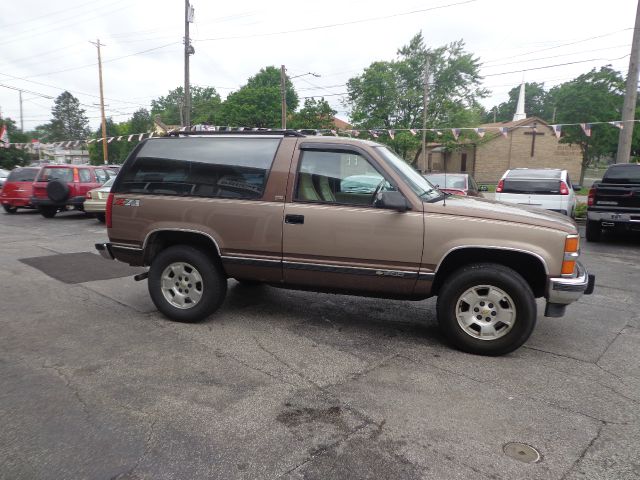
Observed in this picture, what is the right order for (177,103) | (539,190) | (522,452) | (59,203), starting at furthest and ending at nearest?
(177,103) → (59,203) → (539,190) → (522,452)

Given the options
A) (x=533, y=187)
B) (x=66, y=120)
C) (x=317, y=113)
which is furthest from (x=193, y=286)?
(x=66, y=120)

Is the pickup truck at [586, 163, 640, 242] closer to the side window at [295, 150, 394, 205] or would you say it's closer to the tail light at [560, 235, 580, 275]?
the tail light at [560, 235, 580, 275]

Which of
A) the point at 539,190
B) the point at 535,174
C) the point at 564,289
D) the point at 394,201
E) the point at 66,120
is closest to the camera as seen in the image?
the point at 564,289

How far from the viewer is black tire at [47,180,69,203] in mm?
13781

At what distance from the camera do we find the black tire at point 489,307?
13.0 ft

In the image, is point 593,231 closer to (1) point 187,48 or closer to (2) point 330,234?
(2) point 330,234

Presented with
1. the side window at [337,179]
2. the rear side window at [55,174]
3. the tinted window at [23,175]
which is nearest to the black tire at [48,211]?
the rear side window at [55,174]

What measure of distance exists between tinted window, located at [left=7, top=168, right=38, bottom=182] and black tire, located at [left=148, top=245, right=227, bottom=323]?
1372 centimetres

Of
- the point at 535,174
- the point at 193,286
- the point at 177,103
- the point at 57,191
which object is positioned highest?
the point at 177,103

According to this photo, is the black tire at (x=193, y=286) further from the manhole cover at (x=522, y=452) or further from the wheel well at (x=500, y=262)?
the manhole cover at (x=522, y=452)

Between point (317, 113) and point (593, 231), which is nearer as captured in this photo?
point (593, 231)

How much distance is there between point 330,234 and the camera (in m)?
4.29

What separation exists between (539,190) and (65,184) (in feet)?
43.2

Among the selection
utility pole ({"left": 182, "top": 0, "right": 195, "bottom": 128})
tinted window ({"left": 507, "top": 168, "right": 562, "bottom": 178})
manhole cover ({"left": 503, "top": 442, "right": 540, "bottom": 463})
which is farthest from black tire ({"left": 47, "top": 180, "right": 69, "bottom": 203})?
manhole cover ({"left": 503, "top": 442, "right": 540, "bottom": 463})
